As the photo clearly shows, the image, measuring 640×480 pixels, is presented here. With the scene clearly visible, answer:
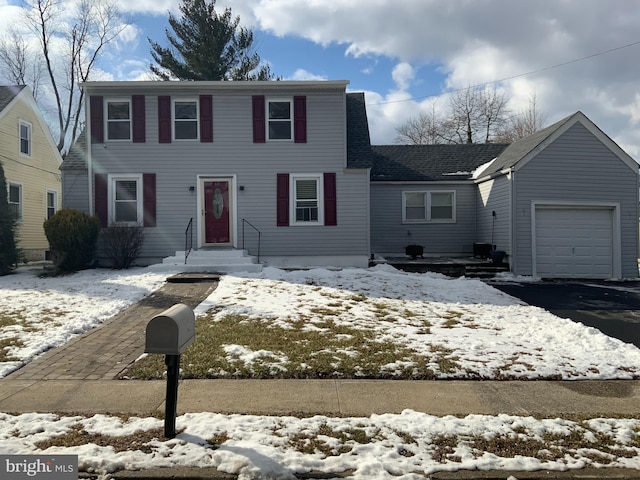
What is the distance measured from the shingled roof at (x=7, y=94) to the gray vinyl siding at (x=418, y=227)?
15330 millimetres

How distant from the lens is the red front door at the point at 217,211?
14.3 meters

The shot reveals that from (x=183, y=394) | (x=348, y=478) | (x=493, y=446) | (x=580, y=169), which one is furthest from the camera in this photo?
(x=580, y=169)

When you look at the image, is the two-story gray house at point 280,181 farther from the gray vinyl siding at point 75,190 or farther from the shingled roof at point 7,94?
the shingled roof at point 7,94

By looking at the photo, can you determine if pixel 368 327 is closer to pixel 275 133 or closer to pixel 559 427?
pixel 559 427

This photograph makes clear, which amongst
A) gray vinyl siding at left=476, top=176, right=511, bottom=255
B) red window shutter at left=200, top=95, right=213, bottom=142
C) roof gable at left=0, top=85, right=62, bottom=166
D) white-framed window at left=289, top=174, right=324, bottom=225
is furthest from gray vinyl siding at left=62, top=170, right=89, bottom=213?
gray vinyl siding at left=476, top=176, right=511, bottom=255

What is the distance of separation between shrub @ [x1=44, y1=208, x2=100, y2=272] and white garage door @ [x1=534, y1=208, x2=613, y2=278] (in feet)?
46.8

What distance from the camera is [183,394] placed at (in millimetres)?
4480

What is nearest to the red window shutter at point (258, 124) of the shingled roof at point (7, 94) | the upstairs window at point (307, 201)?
the upstairs window at point (307, 201)

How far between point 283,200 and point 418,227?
20.2ft

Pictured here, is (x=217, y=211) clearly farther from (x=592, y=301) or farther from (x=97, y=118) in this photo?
(x=592, y=301)

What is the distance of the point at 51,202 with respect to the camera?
841 inches

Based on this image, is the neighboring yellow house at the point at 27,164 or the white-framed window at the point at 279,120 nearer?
the white-framed window at the point at 279,120

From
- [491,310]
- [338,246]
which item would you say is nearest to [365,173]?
[338,246]

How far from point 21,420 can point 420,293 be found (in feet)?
26.9
